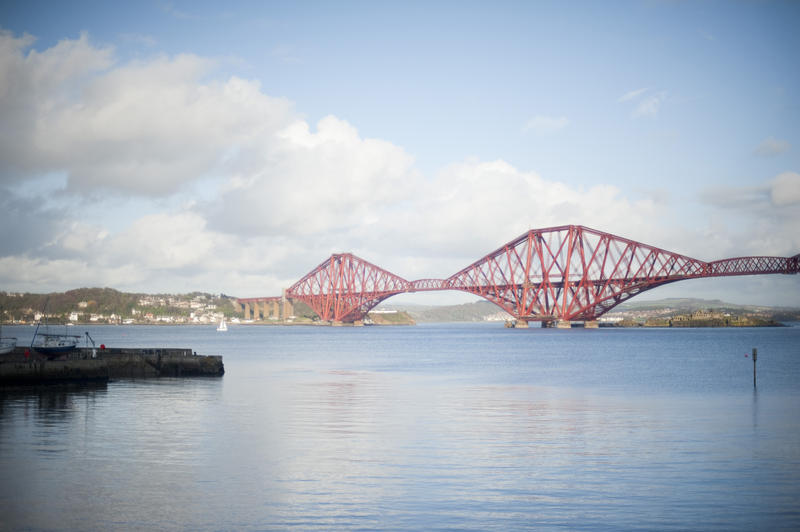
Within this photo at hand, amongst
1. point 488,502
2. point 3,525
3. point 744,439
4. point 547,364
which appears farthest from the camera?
point 547,364

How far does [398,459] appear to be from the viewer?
15.8m

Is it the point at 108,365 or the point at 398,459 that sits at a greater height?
the point at 108,365

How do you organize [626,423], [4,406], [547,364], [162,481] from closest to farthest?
[162,481] < [626,423] < [4,406] < [547,364]

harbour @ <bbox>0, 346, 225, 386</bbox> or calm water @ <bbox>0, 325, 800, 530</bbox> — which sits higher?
harbour @ <bbox>0, 346, 225, 386</bbox>

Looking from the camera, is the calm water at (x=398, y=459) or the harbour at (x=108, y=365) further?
the harbour at (x=108, y=365)

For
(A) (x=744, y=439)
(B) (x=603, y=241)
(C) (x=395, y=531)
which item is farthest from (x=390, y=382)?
(B) (x=603, y=241)

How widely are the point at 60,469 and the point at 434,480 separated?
735 cm

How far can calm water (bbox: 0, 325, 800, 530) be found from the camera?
11.5 meters

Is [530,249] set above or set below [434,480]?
above

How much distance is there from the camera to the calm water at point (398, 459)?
11461 millimetres

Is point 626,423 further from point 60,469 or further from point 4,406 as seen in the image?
point 4,406

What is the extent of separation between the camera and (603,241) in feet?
435

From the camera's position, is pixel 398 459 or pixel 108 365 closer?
pixel 398 459

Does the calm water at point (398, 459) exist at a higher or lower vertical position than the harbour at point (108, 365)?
A: lower
